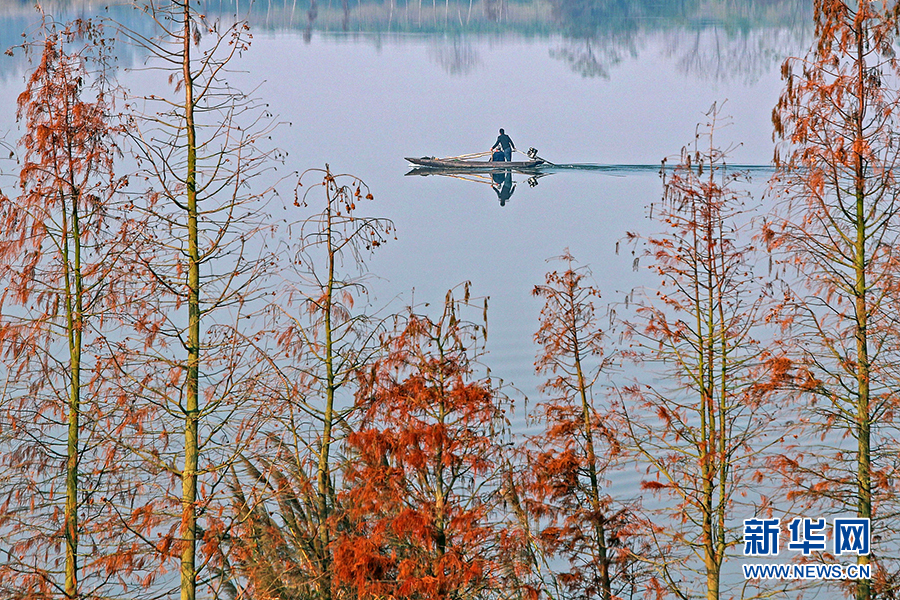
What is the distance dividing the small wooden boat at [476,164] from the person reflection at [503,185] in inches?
147

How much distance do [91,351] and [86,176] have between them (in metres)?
2.03

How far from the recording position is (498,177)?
55469mm

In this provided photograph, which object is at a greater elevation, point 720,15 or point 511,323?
point 720,15

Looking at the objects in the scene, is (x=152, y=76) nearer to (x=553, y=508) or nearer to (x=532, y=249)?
(x=532, y=249)

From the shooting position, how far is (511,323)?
35781 millimetres

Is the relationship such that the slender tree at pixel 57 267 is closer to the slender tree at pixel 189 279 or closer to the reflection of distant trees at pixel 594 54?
the slender tree at pixel 189 279

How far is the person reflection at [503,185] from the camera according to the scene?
55.6 metres

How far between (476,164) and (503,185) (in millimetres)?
6994

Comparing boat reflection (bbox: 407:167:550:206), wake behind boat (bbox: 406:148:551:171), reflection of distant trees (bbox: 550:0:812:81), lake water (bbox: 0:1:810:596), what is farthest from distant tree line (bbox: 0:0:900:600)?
reflection of distant trees (bbox: 550:0:812:81)

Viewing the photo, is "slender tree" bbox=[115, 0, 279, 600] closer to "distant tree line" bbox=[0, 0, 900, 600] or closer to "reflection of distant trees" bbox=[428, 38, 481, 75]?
"distant tree line" bbox=[0, 0, 900, 600]

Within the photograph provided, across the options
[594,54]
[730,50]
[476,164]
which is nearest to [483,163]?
[476,164]

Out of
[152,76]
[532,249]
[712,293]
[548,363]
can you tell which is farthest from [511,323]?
[152,76]

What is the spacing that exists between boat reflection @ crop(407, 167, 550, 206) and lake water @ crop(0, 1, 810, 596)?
1.23ft

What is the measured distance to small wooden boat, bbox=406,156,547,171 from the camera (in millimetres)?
49500
